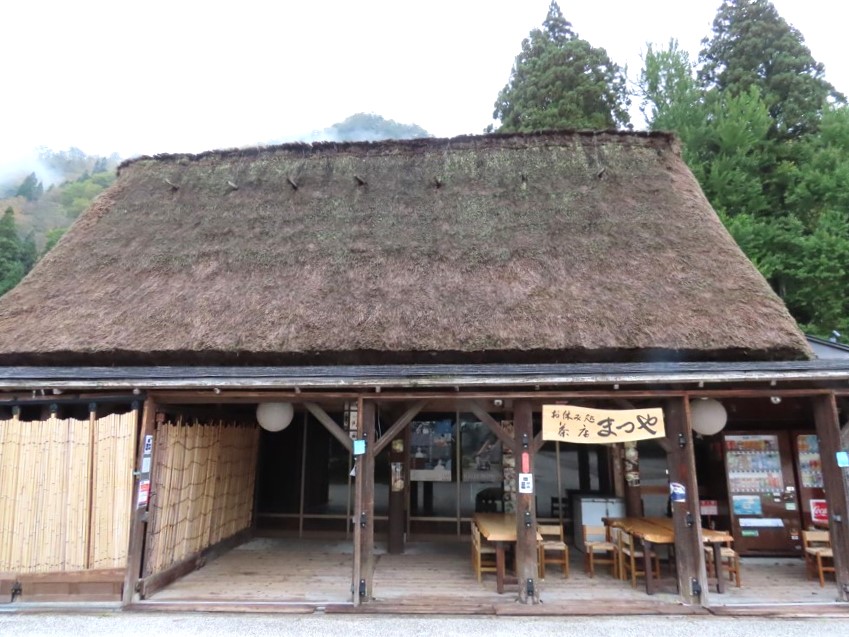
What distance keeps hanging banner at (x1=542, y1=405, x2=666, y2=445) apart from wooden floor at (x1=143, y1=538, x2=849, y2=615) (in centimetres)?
171

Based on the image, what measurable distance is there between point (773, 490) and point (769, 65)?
16.0 m

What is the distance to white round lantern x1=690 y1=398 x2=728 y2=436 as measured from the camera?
227 inches

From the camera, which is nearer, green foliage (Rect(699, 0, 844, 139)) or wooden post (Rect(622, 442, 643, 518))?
wooden post (Rect(622, 442, 643, 518))

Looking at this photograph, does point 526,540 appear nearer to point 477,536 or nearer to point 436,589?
point 477,536

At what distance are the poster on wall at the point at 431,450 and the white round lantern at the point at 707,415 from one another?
3.84 meters

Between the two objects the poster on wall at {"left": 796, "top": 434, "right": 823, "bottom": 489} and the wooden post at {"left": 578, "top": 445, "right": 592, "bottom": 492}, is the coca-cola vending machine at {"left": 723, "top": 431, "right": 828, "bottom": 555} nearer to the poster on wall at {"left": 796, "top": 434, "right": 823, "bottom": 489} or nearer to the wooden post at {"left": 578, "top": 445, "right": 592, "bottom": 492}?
the poster on wall at {"left": 796, "top": 434, "right": 823, "bottom": 489}

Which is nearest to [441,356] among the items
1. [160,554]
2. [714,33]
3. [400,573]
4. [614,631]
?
[400,573]

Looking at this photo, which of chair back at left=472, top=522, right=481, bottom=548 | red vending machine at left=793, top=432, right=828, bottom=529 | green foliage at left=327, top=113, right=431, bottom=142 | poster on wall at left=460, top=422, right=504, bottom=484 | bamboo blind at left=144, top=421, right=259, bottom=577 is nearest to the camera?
bamboo blind at left=144, top=421, right=259, bottom=577

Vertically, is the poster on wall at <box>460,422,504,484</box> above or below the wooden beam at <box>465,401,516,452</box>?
below

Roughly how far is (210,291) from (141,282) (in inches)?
51.1

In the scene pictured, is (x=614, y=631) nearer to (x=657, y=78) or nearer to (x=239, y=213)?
(x=239, y=213)

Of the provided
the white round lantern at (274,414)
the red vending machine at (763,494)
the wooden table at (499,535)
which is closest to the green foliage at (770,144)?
the red vending machine at (763,494)

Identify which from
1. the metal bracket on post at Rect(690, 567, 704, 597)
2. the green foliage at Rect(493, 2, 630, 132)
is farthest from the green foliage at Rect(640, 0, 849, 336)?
the metal bracket on post at Rect(690, 567, 704, 597)

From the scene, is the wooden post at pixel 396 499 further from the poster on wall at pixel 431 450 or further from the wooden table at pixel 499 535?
the wooden table at pixel 499 535
